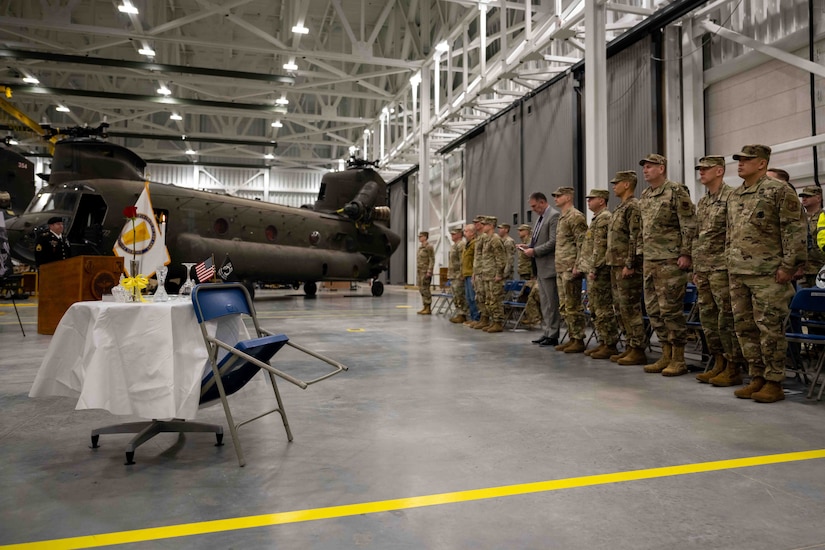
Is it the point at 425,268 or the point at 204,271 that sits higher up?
the point at 425,268

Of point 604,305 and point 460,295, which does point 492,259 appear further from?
point 604,305

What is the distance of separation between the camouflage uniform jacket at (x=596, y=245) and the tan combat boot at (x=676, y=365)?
3.79ft

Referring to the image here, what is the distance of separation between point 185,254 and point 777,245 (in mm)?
10015

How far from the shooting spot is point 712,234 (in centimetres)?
454

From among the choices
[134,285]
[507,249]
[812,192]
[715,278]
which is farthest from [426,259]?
[134,285]

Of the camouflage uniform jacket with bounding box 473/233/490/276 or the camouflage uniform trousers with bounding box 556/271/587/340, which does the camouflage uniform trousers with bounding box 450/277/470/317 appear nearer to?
the camouflage uniform jacket with bounding box 473/233/490/276

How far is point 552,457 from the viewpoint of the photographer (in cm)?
271

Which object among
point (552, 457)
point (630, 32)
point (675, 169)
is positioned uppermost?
point (630, 32)

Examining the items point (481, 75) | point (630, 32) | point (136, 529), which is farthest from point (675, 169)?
point (136, 529)

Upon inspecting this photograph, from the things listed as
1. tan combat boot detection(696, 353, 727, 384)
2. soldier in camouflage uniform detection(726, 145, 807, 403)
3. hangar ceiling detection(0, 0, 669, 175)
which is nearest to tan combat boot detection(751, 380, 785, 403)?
soldier in camouflage uniform detection(726, 145, 807, 403)

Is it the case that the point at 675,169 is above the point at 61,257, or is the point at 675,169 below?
above

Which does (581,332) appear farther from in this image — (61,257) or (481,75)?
(481,75)

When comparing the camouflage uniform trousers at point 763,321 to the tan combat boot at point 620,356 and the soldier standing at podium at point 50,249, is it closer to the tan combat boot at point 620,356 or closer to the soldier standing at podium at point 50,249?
the tan combat boot at point 620,356

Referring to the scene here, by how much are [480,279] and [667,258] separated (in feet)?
12.5
